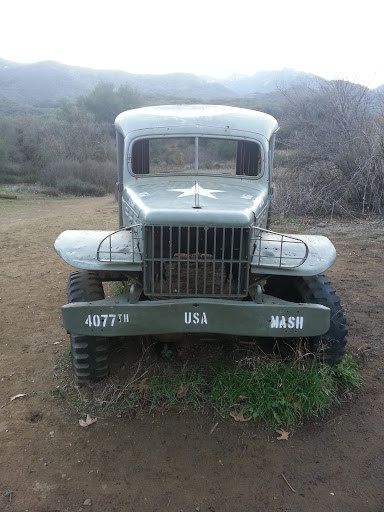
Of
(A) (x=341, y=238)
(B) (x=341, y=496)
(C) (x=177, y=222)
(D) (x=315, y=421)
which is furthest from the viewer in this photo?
(A) (x=341, y=238)

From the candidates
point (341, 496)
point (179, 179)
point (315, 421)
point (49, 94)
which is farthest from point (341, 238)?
point (49, 94)

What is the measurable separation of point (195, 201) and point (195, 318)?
0.84m

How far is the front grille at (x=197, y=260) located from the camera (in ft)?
10.1

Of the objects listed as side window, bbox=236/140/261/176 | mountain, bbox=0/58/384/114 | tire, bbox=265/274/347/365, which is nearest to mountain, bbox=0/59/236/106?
mountain, bbox=0/58/384/114

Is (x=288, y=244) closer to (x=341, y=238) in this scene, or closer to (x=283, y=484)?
(x=283, y=484)

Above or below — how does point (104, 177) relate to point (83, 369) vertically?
below

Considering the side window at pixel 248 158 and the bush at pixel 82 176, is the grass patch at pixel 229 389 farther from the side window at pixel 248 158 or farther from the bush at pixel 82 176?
the bush at pixel 82 176

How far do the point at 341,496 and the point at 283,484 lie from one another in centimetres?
31

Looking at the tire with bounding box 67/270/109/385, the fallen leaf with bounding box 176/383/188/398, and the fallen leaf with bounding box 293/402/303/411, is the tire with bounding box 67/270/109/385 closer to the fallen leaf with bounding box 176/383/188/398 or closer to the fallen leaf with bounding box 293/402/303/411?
the fallen leaf with bounding box 176/383/188/398

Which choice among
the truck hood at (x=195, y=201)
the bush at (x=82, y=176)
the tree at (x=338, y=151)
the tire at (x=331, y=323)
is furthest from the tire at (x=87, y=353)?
the bush at (x=82, y=176)

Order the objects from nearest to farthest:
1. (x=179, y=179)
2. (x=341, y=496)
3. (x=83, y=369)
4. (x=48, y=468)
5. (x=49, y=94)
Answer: (x=341, y=496), (x=48, y=468), (x=83, y=369), (x=179, y=179), (x=49, y=94)

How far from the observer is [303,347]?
371 cm

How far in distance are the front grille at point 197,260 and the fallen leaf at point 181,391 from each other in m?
0.73

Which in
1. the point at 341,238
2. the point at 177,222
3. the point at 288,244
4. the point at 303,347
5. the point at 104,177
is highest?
the point at 177,222
